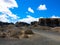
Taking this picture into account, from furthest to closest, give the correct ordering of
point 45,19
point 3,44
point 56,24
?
point 45,19 → point 56,24 → point 3,44

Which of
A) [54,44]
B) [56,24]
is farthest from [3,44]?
[56,24]

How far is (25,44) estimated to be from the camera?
62.1 ft

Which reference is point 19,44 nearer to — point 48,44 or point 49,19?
point 48,44

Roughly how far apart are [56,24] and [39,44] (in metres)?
120

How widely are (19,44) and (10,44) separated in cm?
91

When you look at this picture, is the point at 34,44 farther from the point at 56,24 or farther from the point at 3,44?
the point at 56,24

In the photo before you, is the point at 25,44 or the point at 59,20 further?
the point at 59,20

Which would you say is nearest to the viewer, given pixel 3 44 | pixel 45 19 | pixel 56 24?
pixel 3 44

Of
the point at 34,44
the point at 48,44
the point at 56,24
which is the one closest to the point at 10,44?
the point at 34,44

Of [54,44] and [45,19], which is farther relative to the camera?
[45,19]

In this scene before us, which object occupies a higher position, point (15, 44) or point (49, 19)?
point (49, 19)

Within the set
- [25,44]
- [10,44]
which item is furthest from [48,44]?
[10,44]

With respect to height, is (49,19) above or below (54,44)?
above

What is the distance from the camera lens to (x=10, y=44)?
62.0 feet
